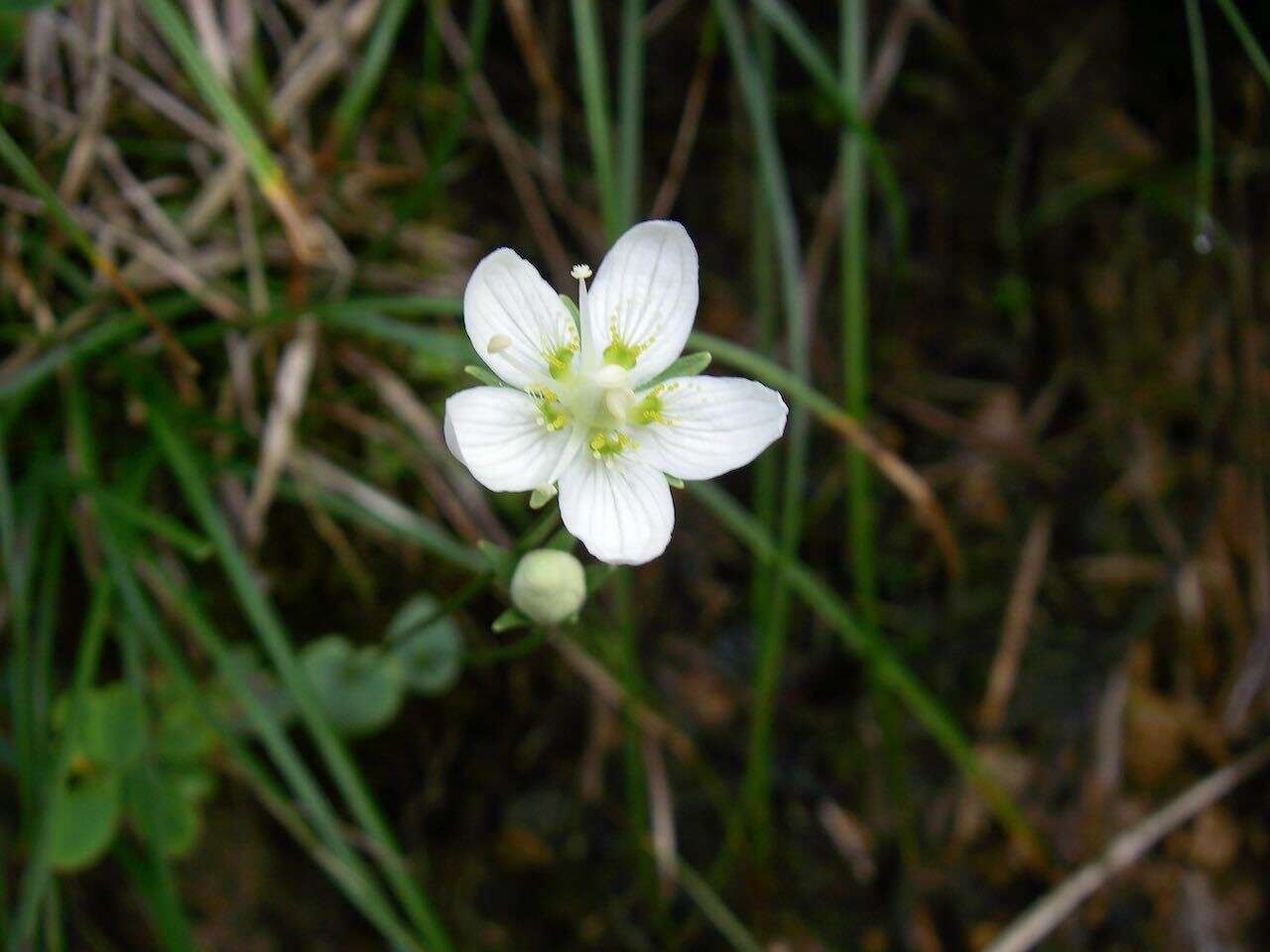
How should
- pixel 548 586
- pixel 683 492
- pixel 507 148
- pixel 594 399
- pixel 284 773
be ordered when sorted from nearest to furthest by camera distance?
pixel 548 586 < pixel 594 399 < pixel 284 773 < pixel 507 148 < pixel 683 492

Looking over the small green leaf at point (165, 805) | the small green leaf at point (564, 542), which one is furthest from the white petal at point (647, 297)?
the small green leaf at point (165, 805)

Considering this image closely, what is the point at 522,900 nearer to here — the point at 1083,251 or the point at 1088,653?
the point at 1088,653

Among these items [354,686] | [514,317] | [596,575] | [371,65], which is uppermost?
[371,65]

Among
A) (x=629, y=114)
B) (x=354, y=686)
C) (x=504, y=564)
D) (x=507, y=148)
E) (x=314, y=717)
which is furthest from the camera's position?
(x=507, y=148)

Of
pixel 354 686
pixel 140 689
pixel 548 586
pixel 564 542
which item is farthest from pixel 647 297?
pixel 140 689

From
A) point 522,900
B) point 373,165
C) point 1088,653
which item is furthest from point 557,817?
point 373,165

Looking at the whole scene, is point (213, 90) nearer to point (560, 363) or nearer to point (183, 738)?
point (560, 363)

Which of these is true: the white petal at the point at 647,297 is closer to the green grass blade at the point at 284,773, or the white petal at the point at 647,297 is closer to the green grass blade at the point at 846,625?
the green grass blade at the point at 846,625
